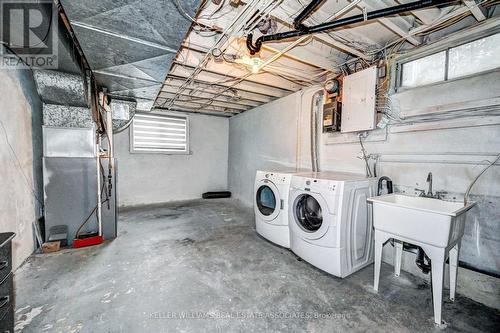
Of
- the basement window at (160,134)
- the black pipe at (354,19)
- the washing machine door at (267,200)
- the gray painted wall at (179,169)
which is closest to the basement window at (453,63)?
the black pipe at (354,19)

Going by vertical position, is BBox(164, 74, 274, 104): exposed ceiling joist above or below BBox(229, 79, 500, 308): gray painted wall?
above

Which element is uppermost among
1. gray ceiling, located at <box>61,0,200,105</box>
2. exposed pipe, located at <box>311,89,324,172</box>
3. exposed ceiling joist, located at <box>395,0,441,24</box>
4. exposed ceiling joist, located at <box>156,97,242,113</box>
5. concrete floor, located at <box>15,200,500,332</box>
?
exposed ceiling joist, located at <box>395,0,441,24</box>

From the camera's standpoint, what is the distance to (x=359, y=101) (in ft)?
8.31

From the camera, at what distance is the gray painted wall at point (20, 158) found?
A: 6.53ft

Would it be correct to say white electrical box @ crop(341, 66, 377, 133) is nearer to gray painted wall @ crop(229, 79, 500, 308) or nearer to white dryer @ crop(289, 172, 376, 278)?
gray painted wall @ crop(229, 79, 500, 308)

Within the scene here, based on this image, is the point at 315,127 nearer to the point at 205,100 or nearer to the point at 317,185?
the point at 317,185

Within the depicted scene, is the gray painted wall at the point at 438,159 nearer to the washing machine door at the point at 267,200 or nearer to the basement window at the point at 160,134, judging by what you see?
the washing machine door at the point at 267,200

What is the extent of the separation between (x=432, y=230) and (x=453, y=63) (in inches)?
63.7

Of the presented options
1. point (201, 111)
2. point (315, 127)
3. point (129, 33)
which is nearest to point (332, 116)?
point (315, 127)

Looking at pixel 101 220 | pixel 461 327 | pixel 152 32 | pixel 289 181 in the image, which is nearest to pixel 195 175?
pixel 101 220

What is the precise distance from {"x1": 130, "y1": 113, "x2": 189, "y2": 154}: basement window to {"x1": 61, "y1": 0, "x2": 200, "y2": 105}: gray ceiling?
257 centimetres

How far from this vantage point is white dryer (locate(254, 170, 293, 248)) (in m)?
2.66

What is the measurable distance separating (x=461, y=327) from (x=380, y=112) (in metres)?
2.03

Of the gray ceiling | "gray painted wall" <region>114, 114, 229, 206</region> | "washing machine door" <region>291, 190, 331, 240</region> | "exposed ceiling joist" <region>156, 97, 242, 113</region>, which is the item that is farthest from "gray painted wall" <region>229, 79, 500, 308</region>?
"gray painted wall" <region>114, 114, 229, 206</region>
